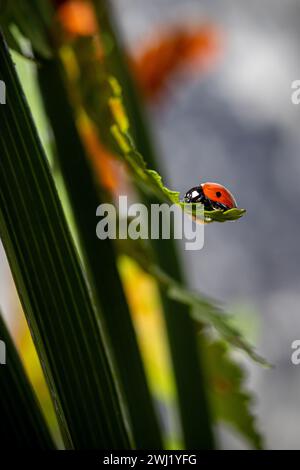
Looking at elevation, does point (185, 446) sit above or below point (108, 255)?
below

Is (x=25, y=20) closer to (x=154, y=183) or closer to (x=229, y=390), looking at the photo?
(x=154, y=183)

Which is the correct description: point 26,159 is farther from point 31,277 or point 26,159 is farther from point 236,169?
point 236,169

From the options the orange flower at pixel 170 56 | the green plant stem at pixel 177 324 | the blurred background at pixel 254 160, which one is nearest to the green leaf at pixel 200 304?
the green plant stem at pixel 177 324

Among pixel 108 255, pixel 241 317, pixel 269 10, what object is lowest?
pixel 241 317

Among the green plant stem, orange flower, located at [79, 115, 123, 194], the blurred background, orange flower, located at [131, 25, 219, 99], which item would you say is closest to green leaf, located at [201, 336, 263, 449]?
the green plant stem

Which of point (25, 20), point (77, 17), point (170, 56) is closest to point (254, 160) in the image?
point (170, 56)
